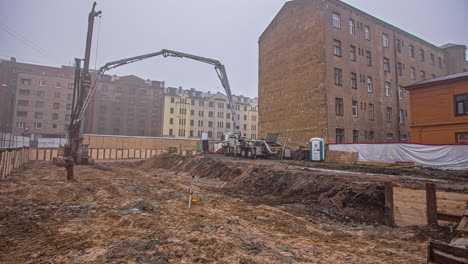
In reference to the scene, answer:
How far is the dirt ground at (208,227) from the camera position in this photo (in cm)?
401

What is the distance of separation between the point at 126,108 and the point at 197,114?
17166 millimetres

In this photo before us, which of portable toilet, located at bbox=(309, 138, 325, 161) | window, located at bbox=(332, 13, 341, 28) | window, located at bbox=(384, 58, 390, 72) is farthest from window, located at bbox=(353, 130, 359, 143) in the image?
window, located at bbox=(332, 13, 341, 28)

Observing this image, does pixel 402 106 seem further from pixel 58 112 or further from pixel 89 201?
pixel 58 112

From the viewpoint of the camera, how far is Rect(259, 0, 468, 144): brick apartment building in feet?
77.9

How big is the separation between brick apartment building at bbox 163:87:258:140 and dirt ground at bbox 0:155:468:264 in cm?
5157

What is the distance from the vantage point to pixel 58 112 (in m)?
58.7

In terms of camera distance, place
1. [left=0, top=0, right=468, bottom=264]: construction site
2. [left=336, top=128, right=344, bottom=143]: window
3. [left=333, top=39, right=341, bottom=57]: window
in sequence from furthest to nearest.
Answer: [left=333, top=39, right=341, bottom=57]: window, [left=336, top=128, right=344, bottom=143]: window, [left=0, top=0, right=468, bottom=264]: construction site

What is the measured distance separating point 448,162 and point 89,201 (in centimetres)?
1914

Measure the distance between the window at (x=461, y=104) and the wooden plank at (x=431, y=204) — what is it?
18.8 m

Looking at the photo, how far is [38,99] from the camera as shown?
57844 mm

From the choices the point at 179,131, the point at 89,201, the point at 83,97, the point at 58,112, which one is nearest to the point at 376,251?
the point at 89,201

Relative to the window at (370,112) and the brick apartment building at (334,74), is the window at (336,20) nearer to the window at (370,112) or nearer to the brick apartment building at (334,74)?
the brick apartment building at (334,74)

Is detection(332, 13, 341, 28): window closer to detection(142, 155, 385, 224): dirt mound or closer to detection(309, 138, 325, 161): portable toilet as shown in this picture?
Answer: detection(309, 138, 325, 161): portable toilet

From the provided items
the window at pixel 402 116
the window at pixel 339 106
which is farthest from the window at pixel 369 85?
the window at pixel 402 116
